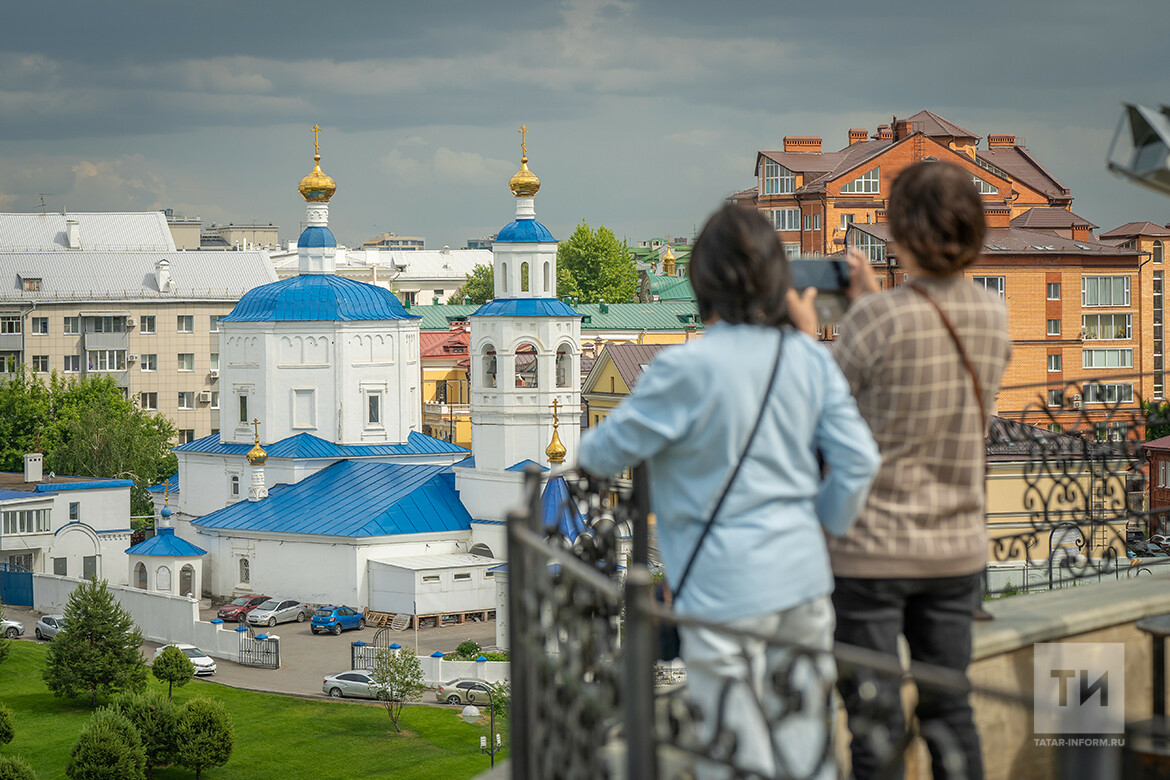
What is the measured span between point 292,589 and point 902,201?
35.9m

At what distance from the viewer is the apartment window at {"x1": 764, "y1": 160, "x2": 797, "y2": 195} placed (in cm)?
5641

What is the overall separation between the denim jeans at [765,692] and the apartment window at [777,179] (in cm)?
5363

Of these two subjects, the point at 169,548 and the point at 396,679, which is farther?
the point at 169,548

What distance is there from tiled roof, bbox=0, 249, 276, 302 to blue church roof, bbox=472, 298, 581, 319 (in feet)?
116

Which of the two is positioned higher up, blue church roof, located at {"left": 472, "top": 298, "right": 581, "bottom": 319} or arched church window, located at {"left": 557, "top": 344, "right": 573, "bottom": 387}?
blue church roof, located at {"left": 472, "top": 298, "right": 581, "bottom": 319}

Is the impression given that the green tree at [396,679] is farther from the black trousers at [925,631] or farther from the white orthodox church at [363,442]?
the black trousers at [925,631]

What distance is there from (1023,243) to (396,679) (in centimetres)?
2374

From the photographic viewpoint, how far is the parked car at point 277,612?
37250mm

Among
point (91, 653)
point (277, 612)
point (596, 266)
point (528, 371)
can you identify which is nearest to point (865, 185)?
point (528, 371)

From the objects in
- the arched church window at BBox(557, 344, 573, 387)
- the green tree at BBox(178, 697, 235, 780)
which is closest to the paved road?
the green tree at BBox(178, 697, 235, 780)

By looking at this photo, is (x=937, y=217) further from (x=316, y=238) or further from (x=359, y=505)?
(x=316, y=238)

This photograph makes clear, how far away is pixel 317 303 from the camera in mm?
42656

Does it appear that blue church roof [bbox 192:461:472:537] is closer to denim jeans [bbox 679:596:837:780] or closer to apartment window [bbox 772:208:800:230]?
apartment window [bbox 772:208:800:230]

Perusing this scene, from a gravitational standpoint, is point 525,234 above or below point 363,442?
above
